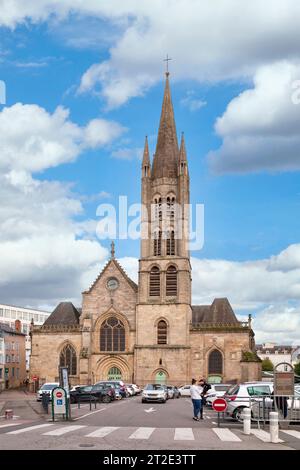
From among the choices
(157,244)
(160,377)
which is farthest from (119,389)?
(157,244)

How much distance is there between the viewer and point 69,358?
68.1 metres

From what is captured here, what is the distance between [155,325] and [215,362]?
281 inches

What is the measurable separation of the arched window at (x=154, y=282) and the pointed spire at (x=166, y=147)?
1109cm

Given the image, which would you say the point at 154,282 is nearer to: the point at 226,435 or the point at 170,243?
the point at 170,243

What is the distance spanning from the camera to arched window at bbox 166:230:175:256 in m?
67.9

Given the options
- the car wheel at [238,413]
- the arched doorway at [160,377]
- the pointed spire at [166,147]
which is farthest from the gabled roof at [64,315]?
the car wheel at [238,413]

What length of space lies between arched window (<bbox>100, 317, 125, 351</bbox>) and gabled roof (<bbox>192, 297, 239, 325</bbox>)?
8.31 metres

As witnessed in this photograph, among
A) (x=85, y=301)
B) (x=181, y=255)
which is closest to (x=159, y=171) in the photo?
(x=181, y=255)

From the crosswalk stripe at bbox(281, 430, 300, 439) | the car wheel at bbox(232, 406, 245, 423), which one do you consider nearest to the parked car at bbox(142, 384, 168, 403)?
the car wheel at bbox(232, 406, 245, 423)

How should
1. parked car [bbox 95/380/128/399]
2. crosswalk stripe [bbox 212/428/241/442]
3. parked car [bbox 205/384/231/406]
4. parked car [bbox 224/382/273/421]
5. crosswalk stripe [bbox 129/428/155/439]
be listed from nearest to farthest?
crosswalk stripe [bbox 129/428/155/439], crosswalk stripe [bbox 212/428/241/442], parked car [bbox 224/382/273/421], parked car [bbox 205/384/231/406], parked car [bbox 95/380/128/399]

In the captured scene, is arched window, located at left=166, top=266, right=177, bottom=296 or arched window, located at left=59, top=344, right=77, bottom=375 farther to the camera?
arched window, located at left=59, top=344, right=77, bottom=375

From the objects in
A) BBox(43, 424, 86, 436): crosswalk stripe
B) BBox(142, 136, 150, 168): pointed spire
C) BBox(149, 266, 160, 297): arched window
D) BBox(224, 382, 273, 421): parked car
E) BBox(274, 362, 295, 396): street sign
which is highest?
BBox(142, 136, 150, 168): pointed spire

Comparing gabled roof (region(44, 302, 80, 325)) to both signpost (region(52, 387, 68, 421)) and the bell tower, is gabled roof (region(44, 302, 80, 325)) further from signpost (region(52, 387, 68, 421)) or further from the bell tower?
signpost (region(52, 387, 68, 421))

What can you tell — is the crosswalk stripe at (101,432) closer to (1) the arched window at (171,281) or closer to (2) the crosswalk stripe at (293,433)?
(2) the crosswalk stripe at (293,433)
